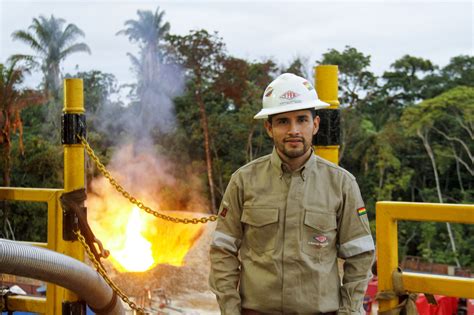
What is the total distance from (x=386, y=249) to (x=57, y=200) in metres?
2.04

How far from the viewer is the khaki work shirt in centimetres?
244

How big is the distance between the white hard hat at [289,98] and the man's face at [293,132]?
36mm

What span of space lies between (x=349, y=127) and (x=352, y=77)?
332cm

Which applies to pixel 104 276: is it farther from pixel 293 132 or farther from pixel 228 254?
pixel 293 132

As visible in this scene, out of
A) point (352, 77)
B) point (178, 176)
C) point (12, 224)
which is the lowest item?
point (12, 224)

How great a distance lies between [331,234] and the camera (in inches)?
98.5

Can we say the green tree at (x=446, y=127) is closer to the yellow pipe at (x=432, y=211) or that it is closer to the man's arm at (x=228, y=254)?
the yellow pipe at (x=432, y=211)

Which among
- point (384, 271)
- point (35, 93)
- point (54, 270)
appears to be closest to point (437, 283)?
point (384, 271)

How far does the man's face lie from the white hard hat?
36 millimetres

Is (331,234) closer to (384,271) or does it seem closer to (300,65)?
(384,271)

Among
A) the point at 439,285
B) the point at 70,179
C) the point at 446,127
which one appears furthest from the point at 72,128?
the point at 446,127

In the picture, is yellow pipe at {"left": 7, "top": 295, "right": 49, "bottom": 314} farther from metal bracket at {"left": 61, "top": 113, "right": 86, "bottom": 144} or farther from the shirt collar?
the shirt collar

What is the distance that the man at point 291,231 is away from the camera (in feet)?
8.01

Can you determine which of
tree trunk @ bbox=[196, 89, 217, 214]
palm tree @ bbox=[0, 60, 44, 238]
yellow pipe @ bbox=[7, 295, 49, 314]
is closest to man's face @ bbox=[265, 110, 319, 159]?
yellow pipe @ bbox=[7, 295, 49, 314]
